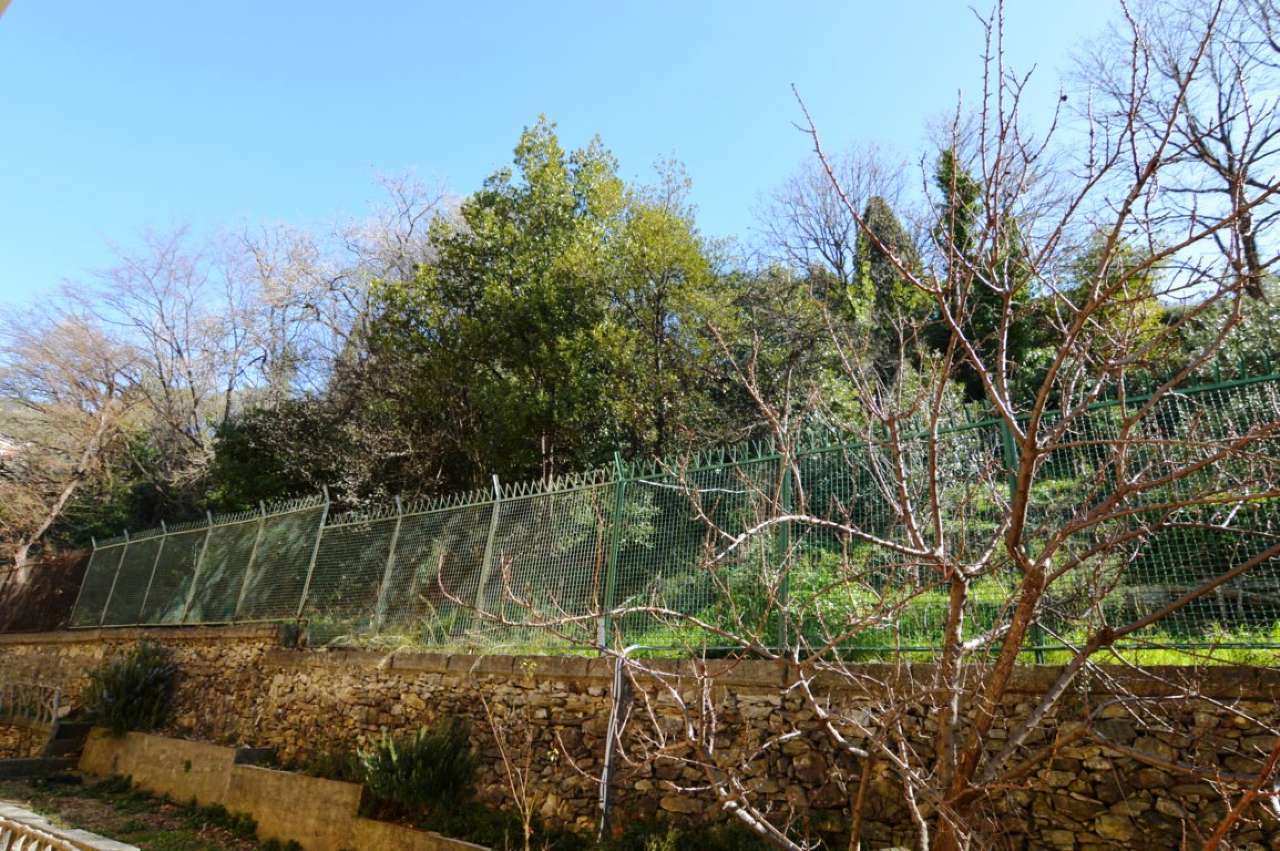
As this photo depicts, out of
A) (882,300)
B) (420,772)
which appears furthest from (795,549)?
(882,300)

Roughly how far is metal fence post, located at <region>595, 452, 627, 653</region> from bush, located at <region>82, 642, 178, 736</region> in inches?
275

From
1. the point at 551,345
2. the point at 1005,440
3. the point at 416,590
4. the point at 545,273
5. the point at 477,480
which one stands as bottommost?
the point at 416,590

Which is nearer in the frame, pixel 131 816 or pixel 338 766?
pixel 338 766

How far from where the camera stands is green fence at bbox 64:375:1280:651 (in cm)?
363

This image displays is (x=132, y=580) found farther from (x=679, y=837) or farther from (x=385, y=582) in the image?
(x=679, y=837)

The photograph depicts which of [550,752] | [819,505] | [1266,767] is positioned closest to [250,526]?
[550,752]

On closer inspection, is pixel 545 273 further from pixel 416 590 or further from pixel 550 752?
pixel 550 752

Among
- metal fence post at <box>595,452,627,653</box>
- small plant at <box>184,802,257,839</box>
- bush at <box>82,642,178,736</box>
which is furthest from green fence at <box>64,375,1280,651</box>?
small plant at <box>184,802,257,839</box>

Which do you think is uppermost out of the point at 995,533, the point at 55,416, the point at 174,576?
the point at 55,416

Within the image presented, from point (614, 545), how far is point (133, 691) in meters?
7.40

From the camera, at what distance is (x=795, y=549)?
543cm

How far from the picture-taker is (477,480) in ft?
41.9

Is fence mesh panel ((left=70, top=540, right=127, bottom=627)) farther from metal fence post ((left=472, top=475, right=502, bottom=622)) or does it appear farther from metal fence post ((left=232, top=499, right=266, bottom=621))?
metal fence post ((left=472, top=475, right=502, bottom=622))

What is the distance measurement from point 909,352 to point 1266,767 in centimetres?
1413
